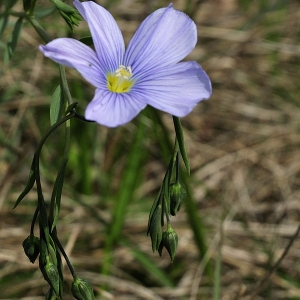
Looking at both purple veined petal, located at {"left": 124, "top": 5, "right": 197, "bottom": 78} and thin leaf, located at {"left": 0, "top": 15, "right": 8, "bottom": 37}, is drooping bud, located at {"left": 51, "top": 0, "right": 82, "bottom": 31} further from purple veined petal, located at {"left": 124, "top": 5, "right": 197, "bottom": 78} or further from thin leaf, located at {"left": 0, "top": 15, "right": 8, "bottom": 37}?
thin leaf, located at {"left": 0, "top": 15, "right": 8, "bottom": 37}

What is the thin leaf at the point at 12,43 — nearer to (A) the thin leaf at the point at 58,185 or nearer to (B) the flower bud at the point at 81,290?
(A) the thin leaf at the point at 58,185

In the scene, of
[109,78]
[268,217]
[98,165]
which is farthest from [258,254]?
[109,78]

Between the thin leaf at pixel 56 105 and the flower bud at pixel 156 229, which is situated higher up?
the thin leaf at pixel 56 105

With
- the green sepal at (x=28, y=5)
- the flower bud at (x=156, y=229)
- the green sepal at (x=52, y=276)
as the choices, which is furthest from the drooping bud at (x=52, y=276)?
the green sepal at (x=28, y=5)

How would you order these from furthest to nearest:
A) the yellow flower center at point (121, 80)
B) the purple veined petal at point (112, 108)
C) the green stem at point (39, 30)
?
the green stem at point (39, 30) → the yellow flower center at point (121, 80) → the purple veined petal at point (112, 108)

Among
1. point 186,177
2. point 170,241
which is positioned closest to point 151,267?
point 186,177

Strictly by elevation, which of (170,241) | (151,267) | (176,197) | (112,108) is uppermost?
(112,108)

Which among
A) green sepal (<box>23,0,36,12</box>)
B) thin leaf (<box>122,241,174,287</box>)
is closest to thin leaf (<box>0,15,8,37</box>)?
green sepal (<box>23,0,36,12</box>)

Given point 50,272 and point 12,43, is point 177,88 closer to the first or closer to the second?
point 50,272
